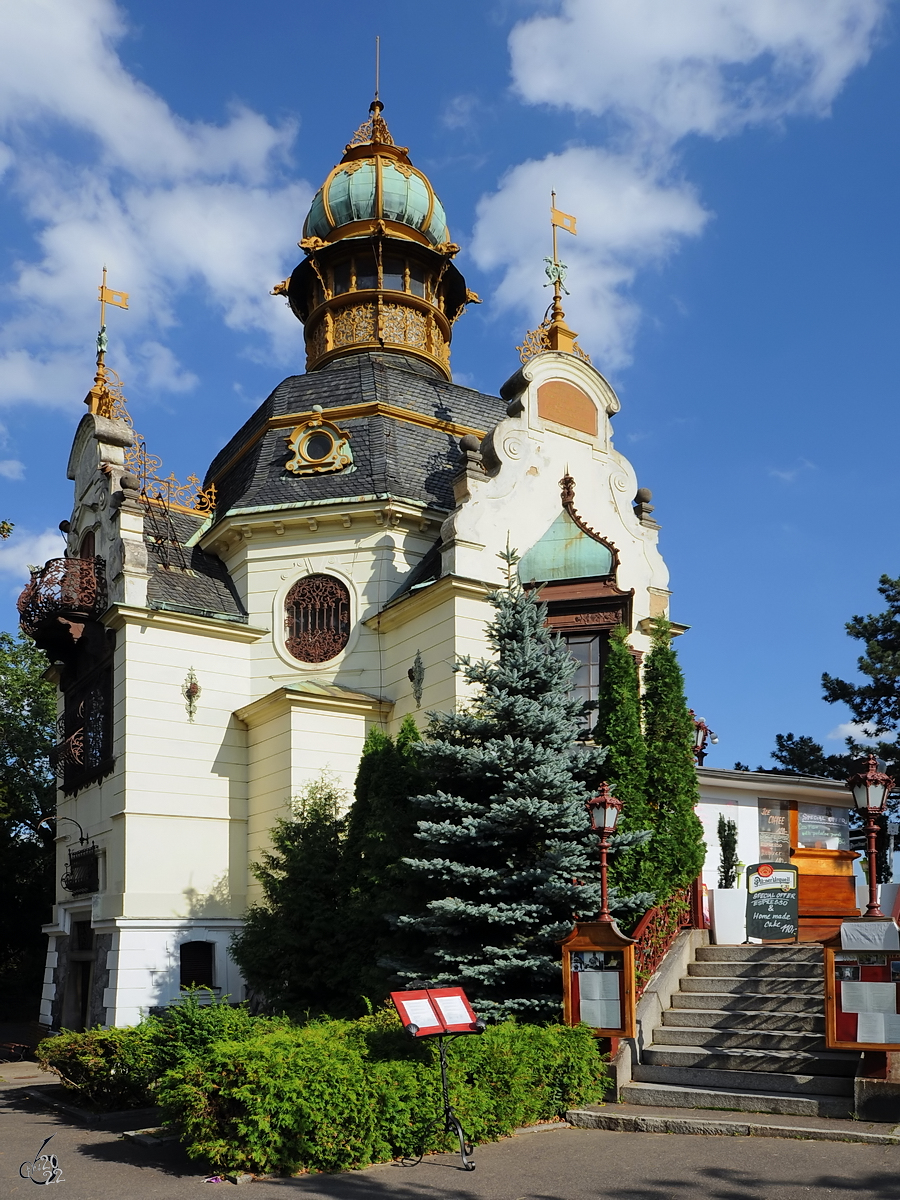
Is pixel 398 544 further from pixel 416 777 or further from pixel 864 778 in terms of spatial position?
pixel 864 778

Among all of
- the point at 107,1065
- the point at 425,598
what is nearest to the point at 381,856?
the point at 107,1065

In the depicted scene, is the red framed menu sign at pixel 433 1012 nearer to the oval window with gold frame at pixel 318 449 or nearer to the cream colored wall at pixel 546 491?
the cream colored wall at pixel 546 491

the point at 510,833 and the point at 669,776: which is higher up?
the point at 669,776

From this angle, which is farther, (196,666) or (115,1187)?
(196,666)

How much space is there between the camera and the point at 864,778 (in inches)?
536

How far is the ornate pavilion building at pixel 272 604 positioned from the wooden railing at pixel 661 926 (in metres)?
4.62

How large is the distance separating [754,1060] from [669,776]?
4.21 meters

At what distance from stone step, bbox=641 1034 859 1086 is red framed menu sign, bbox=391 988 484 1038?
10.6 feet

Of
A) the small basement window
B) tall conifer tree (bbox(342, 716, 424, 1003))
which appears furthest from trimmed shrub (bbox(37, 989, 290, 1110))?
the small basement window

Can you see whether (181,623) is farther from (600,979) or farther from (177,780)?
(600,979)

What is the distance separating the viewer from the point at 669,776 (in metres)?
15.6

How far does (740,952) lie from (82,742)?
14.3 m

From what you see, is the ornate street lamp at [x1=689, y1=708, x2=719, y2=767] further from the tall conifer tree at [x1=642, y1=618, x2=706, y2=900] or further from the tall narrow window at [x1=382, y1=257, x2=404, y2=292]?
the tall narrow window at [x1=382, y1=257, x2=404, y2=292]

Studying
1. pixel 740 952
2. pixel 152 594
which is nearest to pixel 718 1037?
pixel 740 952
